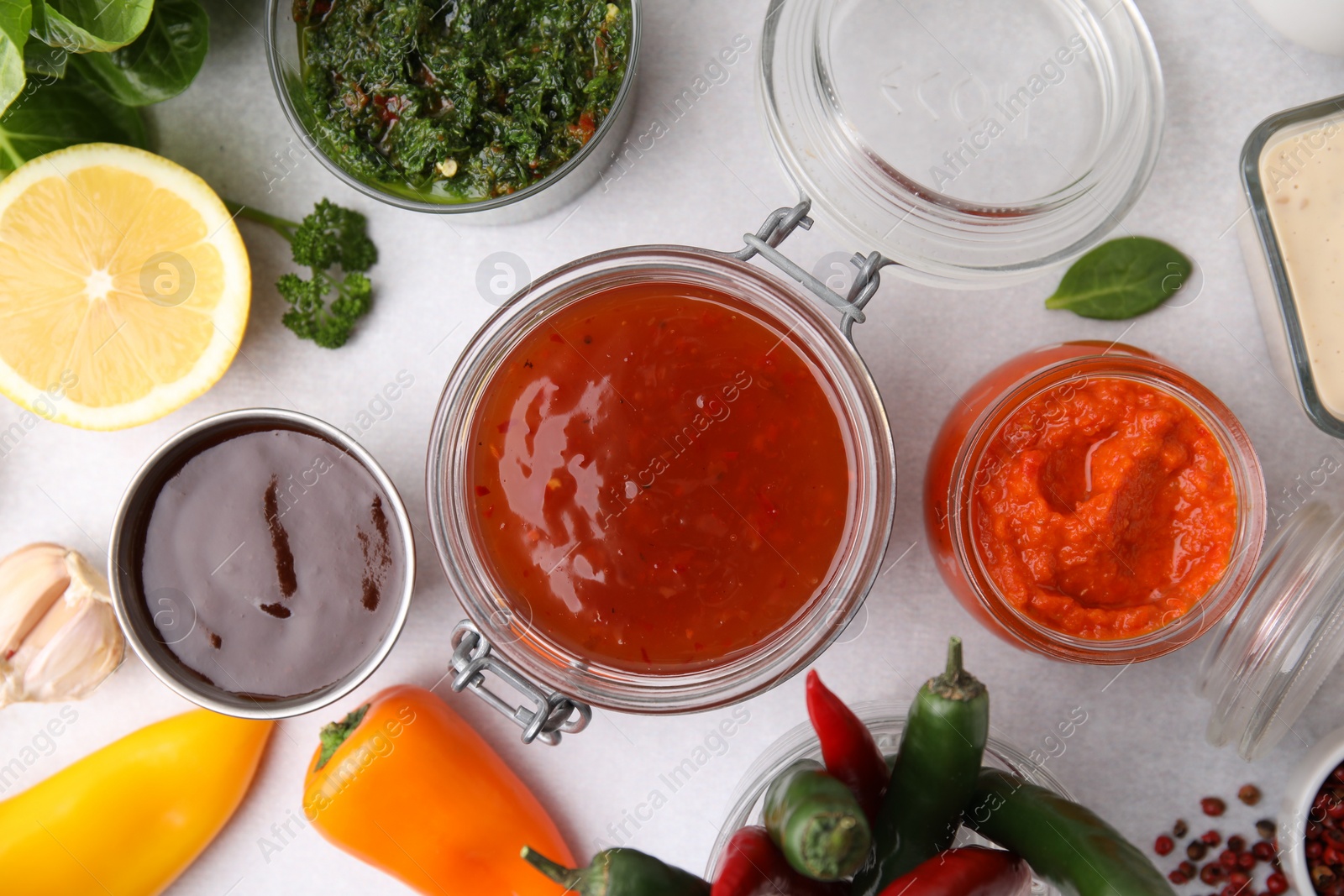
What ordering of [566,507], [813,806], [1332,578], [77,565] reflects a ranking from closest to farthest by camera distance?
[813,806] < [566,507] < [1332,578] < [77,565]

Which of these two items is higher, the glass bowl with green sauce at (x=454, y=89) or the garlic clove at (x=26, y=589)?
the glass bowl with green sauce at (x=454, y=89)

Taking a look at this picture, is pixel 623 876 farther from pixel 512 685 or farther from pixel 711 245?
pixel 711 245

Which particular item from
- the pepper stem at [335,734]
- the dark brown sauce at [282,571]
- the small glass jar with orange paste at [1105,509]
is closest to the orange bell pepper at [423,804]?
the pepper stem at [335,734]

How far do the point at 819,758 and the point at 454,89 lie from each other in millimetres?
1090

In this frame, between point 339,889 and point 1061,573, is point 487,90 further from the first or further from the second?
point 339,889

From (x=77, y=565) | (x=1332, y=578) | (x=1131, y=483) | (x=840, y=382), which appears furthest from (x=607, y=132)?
(x=1332, y=578)

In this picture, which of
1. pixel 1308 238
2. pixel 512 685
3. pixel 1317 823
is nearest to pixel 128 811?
pixel 512 685

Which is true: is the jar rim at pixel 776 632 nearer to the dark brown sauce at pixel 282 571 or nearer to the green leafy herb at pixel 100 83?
the dark brown sauce at pixel 282 571

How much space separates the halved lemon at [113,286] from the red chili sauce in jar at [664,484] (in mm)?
540

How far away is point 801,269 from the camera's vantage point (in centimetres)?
116

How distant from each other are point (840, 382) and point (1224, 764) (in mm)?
930

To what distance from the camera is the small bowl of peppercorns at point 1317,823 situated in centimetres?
127

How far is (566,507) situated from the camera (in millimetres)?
1089

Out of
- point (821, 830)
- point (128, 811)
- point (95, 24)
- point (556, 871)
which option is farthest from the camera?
point (128, 811)
